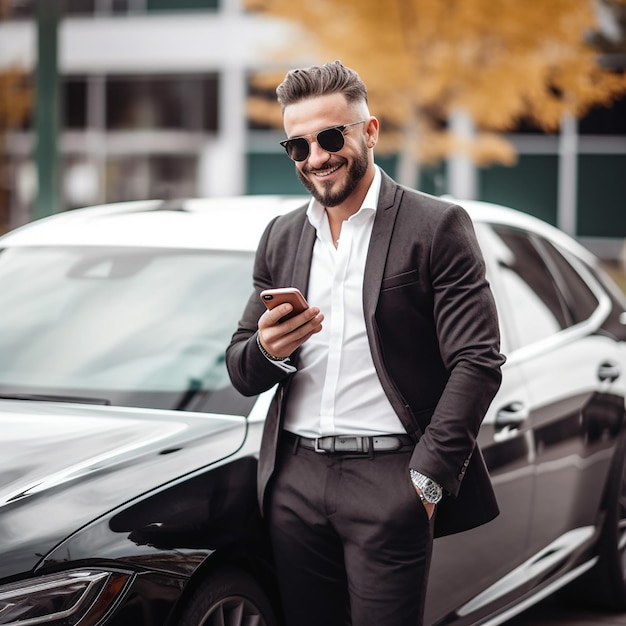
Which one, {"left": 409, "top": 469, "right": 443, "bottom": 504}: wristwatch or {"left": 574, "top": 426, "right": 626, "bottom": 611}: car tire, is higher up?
{"left": 409, "top": 469, "right": 443, "bottom": 504}: wristwatch

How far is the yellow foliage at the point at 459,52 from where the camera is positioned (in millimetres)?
16391

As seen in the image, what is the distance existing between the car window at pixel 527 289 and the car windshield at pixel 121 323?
41.1 inches

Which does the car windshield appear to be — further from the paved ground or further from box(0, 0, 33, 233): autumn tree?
box(0, 0, 33, 233): autumn tree

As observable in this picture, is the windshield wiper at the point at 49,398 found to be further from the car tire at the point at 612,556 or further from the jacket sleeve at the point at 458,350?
the car tire at the point at 612,556

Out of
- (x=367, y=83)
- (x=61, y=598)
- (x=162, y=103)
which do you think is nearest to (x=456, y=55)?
(x=367, y=83)

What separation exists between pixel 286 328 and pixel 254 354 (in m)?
0.19

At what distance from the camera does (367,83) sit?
18.4 metres

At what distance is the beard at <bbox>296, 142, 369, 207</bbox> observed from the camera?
9.26ft

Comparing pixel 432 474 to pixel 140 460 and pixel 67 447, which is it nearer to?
pixel 140 460

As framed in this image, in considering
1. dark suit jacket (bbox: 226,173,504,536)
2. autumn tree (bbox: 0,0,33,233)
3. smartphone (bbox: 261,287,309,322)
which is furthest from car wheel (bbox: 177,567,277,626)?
autumn tree (bbox: 0,0,33,233)

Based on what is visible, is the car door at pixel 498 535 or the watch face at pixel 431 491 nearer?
the watch face at pixel 431 491

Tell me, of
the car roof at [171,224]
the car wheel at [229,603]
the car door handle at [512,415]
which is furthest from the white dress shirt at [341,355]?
the car door handle at [512,415]

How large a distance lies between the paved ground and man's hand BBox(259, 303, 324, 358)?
236 cm

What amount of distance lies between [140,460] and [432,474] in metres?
0.71
